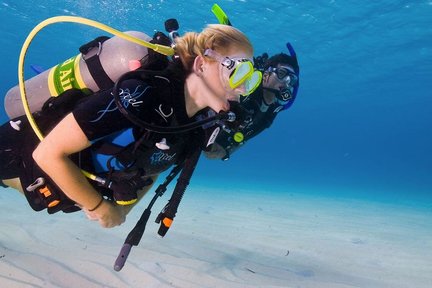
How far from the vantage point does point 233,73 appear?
8.10 ft

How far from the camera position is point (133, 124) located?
2.35m

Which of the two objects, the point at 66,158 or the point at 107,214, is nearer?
the point at 66,158

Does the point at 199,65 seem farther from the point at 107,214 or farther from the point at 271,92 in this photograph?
the point at 271,92

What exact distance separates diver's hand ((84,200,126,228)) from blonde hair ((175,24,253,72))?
1186 mm

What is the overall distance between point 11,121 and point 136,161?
1173 millimetres

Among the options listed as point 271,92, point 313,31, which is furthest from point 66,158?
point 313,31

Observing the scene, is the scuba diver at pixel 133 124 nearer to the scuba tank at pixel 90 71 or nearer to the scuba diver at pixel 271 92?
the scuba tank at pixel 90 71

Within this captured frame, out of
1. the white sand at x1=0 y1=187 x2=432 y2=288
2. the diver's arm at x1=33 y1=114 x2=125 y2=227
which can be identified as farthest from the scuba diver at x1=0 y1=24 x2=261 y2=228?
the white sand at x1=0 y1=187 x2=432 y2=288

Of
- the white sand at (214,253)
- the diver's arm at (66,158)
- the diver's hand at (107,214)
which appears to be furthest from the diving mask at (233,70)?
the white sand at (214,253)

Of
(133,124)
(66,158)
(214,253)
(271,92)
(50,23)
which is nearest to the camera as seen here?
(50,23)

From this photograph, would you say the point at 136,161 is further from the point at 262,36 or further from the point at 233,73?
the point at 262,36

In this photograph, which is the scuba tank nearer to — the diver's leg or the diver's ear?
the diver's leg

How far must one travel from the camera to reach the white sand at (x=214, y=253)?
14.6ft

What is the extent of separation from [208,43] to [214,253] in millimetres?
4250
